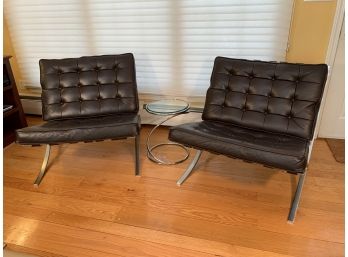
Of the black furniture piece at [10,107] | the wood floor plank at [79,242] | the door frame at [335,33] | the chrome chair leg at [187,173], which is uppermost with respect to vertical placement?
the door frame at [335,33]

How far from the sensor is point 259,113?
187cm

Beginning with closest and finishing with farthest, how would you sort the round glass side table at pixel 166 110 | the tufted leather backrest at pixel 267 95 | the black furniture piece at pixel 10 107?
the tufted leather backrest at pixel 267 95 < the round glass side table at pixel 166 110 < the black furniture piece at pixel 10 107

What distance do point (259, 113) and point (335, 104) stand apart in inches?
33.9

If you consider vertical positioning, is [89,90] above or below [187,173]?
above

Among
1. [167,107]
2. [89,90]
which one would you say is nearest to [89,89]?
[89,90]

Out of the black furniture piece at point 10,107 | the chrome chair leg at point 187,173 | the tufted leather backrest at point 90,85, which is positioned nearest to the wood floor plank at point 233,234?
the chrome chair leg at point 187,173

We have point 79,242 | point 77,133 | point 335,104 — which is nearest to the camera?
point 79,242

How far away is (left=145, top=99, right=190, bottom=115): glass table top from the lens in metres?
2.08

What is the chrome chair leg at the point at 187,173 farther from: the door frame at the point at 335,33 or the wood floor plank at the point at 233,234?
the door frame at the point at 335,33

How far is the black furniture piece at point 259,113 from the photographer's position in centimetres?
158

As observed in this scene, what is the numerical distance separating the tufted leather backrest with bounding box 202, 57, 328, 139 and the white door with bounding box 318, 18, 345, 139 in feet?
1.72

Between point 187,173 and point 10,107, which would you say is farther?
point 10,107

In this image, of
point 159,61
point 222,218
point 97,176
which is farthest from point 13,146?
point 222,218

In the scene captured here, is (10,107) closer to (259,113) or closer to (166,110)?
(166,110)
